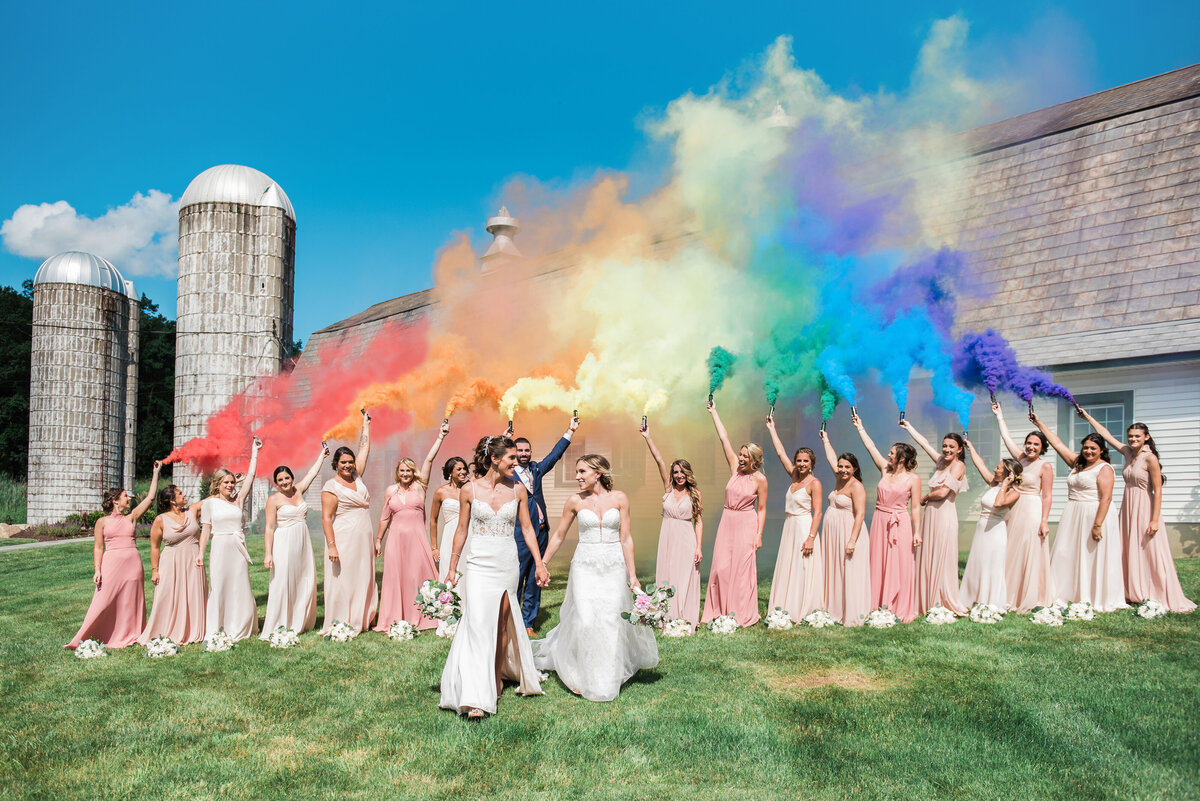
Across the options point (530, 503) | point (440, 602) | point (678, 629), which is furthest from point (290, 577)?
point (678, 629)

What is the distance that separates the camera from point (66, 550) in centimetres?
2052

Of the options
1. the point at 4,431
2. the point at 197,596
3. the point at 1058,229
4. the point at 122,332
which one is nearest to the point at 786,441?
→ the point at 1058,229

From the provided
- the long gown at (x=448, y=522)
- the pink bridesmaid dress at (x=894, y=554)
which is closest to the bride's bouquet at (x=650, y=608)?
the pink bridesmaid dress at (x=894, y=554)

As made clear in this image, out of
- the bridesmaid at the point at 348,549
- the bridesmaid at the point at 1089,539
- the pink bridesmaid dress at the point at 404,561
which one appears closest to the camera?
the bridesmaid at the point at 1089,539

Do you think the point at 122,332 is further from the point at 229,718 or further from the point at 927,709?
the point at 927,709

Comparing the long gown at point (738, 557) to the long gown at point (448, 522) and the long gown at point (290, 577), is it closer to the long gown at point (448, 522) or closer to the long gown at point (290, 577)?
the long gown at point (448, 522)

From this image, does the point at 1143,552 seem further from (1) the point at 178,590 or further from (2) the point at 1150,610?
(1) the point at 178,590

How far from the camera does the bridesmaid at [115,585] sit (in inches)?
379

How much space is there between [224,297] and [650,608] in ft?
62.3

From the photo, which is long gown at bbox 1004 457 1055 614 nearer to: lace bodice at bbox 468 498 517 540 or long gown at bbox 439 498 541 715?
long gown at bbox 439 498 541 715

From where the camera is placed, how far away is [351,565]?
1020 centimetres

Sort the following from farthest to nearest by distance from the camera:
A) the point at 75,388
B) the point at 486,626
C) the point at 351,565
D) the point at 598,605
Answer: the point at 75,388 → the point at 351,565 → the point at 598,605 → the point at 486,626

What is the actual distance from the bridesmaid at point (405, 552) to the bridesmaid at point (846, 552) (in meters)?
4.72

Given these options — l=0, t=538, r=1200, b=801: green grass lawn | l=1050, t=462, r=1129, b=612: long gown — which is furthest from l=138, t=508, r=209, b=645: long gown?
l=1050, t=462, r=1129, b=612: long gown
